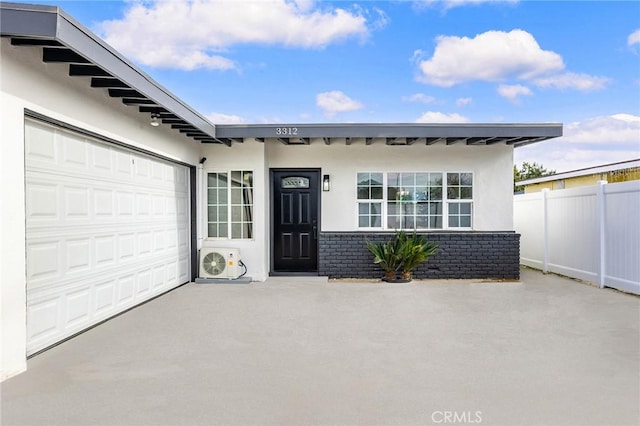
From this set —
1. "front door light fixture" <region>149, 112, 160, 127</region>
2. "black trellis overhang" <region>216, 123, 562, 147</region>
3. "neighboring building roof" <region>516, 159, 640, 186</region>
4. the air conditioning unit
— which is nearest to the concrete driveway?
the air conditioning unit

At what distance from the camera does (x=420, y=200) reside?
9.19 metres

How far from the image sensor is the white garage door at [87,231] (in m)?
4.32

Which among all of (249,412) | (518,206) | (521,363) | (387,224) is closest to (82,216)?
(249,412)

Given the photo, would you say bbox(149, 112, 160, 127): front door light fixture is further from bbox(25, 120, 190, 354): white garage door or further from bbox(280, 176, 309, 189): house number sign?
bbox(280, 176, 309, 189): house number sign

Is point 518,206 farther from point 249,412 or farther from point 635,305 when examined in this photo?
point 249,412

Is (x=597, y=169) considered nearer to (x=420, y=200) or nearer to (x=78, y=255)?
(x=420, y=200)

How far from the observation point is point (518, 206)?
1103 centimetres

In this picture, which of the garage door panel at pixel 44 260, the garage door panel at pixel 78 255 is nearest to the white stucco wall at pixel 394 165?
the garage door panel at pixel 78 255

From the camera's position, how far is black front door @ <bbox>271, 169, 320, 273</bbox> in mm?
9352

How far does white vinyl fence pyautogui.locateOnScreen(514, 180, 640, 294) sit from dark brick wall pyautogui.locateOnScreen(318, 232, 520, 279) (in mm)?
1084

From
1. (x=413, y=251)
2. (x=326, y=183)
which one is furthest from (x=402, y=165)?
(x=413, y=251)

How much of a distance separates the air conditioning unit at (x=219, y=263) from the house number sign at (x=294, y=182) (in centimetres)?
177

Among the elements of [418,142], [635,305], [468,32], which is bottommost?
[635,305]

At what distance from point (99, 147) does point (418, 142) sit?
588 cm
